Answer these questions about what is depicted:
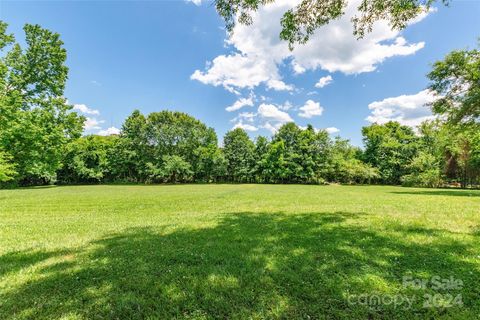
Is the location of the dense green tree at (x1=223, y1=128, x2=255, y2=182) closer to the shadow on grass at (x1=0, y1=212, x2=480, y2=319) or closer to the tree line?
the tree line

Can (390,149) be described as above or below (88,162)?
above

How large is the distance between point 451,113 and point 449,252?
749 inches

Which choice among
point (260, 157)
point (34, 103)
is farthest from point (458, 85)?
point (260, 157)

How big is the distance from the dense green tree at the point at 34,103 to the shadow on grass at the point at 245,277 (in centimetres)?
1338

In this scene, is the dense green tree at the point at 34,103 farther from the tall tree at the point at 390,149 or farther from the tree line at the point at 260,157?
the tall tree at the point at 390,149

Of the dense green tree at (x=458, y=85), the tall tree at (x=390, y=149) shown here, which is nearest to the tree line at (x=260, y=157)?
the tall tree at (x=390, y=149)

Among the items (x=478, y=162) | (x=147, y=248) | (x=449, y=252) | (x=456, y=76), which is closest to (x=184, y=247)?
(x=147, y=248)

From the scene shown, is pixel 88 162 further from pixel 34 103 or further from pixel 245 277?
pixel 245 277

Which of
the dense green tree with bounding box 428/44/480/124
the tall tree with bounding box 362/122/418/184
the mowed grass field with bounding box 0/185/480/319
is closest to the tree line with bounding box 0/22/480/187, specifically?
the tall tree with bounding box 362/122/418/184

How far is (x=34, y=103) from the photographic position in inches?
662

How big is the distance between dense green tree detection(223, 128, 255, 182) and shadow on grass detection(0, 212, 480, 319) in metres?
51.0

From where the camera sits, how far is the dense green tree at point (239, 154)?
5815 centimetres

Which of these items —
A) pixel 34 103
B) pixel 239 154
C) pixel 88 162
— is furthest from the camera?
pixel 239 154

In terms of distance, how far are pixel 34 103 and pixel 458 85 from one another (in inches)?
1278
